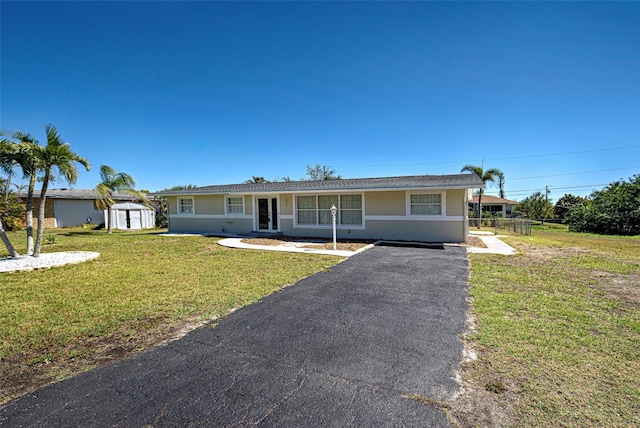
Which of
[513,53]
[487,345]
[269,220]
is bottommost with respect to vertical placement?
[487,345]

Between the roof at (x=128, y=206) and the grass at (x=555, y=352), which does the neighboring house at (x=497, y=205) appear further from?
the roof at (x=128, y=206)

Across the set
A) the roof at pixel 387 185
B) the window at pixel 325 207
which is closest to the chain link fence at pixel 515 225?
the roof at pixel 387 185

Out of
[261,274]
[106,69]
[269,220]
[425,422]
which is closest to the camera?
[425,422]

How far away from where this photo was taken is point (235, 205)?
56.6ft

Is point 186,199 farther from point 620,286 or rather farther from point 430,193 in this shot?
point 620,286

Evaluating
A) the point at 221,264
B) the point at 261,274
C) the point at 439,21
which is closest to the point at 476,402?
the point at 261,274

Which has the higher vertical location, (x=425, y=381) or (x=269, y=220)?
(x=269, y=220)

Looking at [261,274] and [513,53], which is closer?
[261,274]

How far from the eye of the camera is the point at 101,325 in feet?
13.7

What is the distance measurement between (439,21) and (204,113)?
1429 centimetres

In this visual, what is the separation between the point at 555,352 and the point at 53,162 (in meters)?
12.4

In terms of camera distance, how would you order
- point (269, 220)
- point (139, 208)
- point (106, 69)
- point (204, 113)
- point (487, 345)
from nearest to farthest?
point (487, 345), point (106, 69), point (269, 220), point (204, 113), point (139, 208)

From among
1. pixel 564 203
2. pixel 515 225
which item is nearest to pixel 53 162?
pixel 515 225

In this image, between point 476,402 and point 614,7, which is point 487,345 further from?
point 614,7
